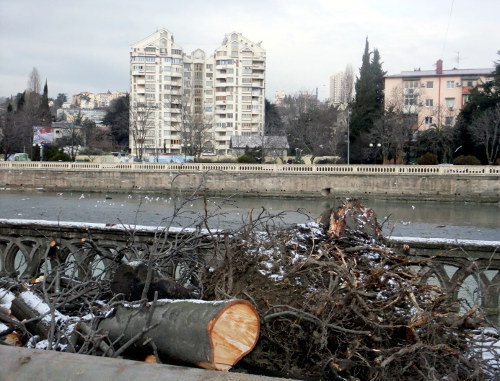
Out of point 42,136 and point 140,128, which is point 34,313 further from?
point 140,128

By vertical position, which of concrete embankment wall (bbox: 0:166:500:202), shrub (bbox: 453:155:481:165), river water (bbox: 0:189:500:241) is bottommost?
river water (bbox: 0:189:500:241)

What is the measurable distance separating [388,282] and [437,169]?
41206 millimetres

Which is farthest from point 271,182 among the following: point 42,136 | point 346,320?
point 346,320

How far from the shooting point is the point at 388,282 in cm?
426

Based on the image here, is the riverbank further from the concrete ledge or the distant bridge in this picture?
the concrete ledge

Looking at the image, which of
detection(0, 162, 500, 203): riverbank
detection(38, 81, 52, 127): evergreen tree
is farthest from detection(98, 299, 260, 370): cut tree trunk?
detection(38, 81, 52, 127): evergreen tree

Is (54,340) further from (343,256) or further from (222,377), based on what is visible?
(343,256)

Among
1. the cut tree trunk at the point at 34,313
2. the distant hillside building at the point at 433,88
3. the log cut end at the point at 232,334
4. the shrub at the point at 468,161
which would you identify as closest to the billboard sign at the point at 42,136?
the distant hillside building at the point at 433,88

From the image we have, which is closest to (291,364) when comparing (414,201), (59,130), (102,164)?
(414,201)

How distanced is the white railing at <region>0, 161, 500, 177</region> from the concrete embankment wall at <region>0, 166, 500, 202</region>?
18 cm

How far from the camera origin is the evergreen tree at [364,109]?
5997 cm

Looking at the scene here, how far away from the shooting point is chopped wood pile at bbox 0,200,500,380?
3.45 meters

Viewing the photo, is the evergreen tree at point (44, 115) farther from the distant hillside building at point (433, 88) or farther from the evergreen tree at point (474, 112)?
the evergreen tree at point (474, 112)

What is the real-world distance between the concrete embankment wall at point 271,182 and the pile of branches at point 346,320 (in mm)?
36369
